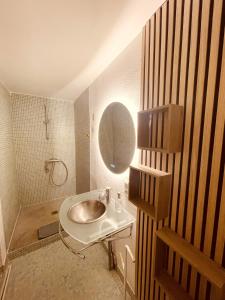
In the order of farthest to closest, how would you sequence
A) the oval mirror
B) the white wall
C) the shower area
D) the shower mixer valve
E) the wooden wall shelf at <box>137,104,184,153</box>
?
1. the shower mixer valve
2. the shower area
3. the oval mirror
4. the white wall
5. the wooden wall shelf at <box>137,104,184,153</box>

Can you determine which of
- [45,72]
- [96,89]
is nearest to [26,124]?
[45,72]

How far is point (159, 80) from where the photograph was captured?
93cm

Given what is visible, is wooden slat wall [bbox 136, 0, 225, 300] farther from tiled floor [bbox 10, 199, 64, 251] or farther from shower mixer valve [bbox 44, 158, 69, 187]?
shower mixer valve [bbox 44, 158, 69, 187]

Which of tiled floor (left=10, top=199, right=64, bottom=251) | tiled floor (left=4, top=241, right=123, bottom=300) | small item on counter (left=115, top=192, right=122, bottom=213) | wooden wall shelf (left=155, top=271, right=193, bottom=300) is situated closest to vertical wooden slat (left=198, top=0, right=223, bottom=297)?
wooden wall shelf (left=155, top=271, right=193, bottom=300)

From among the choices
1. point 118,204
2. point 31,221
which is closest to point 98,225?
point 118,204

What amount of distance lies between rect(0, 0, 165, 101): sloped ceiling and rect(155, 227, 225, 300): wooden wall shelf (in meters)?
1.45

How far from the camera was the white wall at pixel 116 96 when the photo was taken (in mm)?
1251

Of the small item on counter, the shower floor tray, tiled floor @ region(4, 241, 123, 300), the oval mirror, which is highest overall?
the oval mirror

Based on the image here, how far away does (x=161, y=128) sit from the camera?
0.91 m

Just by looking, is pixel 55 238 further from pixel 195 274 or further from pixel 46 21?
pixel 46 21

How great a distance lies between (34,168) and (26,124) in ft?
2.73

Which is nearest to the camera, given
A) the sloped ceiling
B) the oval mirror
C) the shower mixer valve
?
the sloped ceiling

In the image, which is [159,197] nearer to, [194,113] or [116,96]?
[194,113]

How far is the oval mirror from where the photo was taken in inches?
54.1
